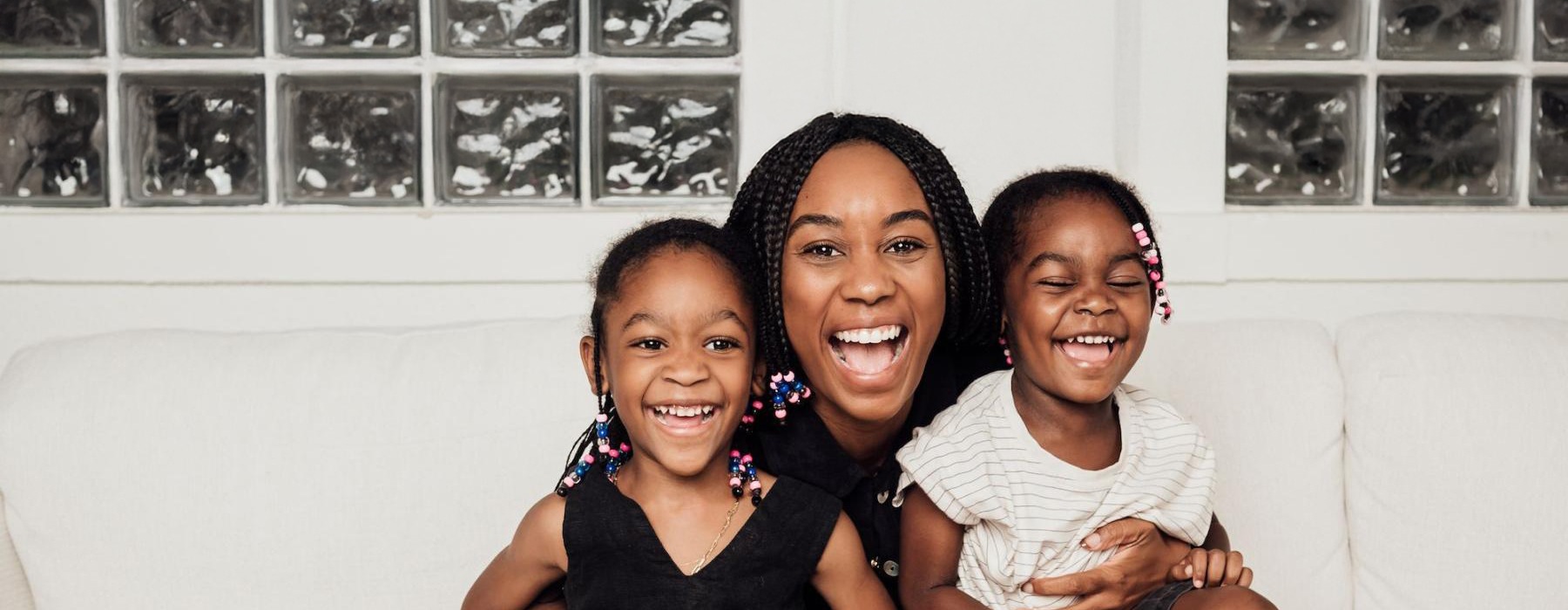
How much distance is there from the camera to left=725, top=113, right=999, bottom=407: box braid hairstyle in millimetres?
1732

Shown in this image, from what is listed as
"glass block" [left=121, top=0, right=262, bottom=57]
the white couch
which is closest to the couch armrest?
the white couch

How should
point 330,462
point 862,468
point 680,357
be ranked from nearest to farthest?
point 680,357
point 862,468
point 330,462

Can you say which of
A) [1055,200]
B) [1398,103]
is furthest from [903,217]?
[1398,103]

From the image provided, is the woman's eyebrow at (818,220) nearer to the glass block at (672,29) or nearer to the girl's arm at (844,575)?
the girl's arm at (844,575)

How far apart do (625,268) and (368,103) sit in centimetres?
118

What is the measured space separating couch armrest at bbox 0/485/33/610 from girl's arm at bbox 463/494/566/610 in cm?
77

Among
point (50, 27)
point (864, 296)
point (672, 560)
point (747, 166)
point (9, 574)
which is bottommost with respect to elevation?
point (9, 574)

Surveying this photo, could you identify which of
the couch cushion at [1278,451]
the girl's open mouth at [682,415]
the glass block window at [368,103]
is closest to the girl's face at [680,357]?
the girl's open mouth at [682,415]

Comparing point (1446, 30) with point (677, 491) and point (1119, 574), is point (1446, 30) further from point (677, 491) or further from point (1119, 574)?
point (677, 491)

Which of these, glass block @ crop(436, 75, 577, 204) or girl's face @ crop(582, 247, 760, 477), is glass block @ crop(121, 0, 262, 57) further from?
girl's face @ crop(582, 247, 760, 477)

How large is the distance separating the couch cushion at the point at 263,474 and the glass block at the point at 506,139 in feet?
2.25

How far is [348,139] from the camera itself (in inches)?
103

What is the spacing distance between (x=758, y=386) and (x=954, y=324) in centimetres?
30

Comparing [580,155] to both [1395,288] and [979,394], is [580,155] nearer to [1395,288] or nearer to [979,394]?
[979,394]
